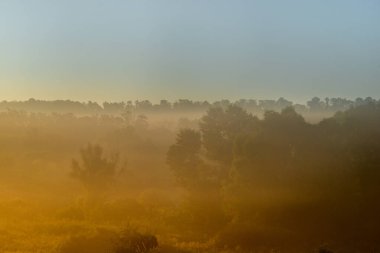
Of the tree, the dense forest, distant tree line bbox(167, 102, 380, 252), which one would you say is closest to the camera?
the dense forest

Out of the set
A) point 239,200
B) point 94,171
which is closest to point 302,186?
point 239,200

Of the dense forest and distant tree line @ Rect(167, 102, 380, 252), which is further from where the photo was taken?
distant tree line @ Rect(167, 102, 380, 252)

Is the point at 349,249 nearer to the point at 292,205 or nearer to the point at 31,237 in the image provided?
the point at 292,205

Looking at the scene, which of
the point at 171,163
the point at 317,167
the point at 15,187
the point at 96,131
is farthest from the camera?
the point at 96,131

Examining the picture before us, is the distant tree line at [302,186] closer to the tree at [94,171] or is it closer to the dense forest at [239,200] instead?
the dense forest at [239,200]

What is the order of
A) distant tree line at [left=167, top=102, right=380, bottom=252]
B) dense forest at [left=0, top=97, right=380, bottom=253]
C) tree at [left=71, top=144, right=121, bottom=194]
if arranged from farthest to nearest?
tree at [left=71, top=144, right=121, bottom=194] → distant tree line at [left=167, top=102, right=380, bottom=252] → dense forest at [left=0, top=97, right=380, bottom=253]

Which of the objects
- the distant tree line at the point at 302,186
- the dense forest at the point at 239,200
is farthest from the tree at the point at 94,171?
the distant tree line at the point at 302,186

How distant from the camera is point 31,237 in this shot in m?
48.8

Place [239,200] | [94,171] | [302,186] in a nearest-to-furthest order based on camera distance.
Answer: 1. [302,186]
2. [239,200]
3. [94,171]

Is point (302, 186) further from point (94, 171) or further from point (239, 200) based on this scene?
point (94, 171)

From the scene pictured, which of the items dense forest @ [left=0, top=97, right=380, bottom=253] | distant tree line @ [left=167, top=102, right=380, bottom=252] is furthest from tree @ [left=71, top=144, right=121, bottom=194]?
distant tree line @ [left=167, top=102, right=380, bottom=252]

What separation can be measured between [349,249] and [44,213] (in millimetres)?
33134

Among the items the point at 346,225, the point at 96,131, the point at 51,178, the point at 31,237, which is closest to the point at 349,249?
the point at 346,225

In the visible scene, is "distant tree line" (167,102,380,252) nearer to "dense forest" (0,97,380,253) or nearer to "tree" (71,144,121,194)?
"dense forest" (0,97,380,253)
